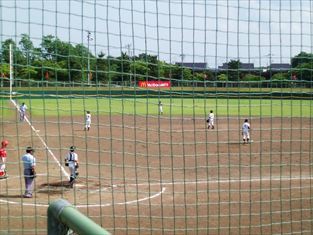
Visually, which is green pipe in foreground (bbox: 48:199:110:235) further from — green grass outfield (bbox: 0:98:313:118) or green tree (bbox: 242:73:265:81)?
green tree (bbox: 242:73:265:81)

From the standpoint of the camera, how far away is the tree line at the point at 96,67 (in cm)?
503

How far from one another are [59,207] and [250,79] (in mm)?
3898

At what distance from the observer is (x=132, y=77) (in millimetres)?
5590

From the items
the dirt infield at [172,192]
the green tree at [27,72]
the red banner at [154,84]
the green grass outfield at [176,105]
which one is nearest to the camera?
the green tree at [27,72]

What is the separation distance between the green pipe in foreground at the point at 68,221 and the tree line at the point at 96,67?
273 centimetres

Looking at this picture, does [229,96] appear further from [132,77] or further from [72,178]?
[72,178]

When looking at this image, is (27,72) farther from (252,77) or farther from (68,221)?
(68,221)

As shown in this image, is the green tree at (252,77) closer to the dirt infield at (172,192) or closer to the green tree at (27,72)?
the dirt infield at (172,192)

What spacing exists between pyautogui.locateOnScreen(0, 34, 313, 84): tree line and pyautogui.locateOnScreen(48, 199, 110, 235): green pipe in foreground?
8.95ft

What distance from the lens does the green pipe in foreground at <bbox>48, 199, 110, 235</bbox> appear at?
193cm

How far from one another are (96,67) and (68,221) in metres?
3.26

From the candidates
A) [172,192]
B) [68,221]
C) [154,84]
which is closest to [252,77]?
[154,84]

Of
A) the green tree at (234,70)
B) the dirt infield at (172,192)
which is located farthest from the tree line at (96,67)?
the dirt infield at (172,192)

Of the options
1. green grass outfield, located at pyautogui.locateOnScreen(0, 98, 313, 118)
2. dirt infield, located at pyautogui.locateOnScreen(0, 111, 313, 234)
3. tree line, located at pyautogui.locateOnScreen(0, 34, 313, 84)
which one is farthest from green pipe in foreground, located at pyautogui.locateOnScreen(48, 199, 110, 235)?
dirt infield, located at pyautogui.locateOnScreen(0, 111, 313, 234)
